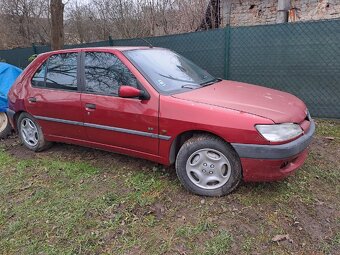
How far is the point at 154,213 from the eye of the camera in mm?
3045

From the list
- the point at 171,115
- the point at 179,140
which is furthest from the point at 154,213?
the point at 171,115

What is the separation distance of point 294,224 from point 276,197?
406mm

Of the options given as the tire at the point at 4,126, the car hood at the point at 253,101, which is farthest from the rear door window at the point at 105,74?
the tire at the point at 4,126

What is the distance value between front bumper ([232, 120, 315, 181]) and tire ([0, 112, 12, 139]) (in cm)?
446

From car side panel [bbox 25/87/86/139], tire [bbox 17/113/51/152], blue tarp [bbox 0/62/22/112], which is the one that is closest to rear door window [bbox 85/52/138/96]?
car side panel [bbox 25/87/86/139]

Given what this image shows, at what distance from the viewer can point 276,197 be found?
3.14 meters

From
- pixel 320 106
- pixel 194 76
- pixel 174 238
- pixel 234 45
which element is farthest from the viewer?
pixel 234 45

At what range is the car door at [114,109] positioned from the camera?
338cm

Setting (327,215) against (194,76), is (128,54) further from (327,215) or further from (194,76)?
(327,215)

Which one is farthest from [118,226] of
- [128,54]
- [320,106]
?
[320,106]

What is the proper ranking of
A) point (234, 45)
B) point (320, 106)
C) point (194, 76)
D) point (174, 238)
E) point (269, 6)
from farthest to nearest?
point (269, 6), point (234, 45), point (320, 106), point (194, 76), point (174, 238)

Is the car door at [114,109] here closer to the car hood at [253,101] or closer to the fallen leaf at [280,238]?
the car hood at [253,101]

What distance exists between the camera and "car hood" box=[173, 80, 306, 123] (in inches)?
116

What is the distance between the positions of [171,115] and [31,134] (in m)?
2.70
